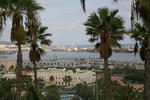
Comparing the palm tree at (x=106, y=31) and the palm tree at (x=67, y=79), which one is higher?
the palm tree at (x=106, y=31)

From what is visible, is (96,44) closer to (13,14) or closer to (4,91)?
(13,14)

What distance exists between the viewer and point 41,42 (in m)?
7.27

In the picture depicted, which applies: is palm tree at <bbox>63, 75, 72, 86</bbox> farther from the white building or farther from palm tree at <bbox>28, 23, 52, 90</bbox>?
palm tree at <bbox>28, 23, 52, 90</bbox>

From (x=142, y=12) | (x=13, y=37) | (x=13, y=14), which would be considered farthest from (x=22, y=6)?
(x=142, y=12)

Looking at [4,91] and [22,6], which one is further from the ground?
[22,6]

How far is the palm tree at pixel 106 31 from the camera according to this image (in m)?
5.54

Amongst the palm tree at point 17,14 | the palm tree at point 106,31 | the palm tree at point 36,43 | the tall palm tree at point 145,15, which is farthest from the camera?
the palm tree at point 36,43

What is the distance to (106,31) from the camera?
224 inches

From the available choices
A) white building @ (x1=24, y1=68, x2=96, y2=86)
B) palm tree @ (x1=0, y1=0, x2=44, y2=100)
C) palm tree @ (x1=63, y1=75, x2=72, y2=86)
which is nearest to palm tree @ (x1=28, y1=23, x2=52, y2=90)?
palm tree @ (x1=0, y1=0, x2=44, y2=100)

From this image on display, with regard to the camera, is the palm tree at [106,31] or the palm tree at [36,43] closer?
the palm tree at [106,31]

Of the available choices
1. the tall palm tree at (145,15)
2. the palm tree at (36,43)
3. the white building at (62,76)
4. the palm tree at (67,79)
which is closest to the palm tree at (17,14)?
the palm tree at (36,43)

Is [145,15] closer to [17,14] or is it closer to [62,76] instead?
[17,14]

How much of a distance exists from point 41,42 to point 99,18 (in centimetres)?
255

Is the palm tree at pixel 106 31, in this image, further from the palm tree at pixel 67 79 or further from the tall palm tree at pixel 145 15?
the palm tree at pixel 67 79
